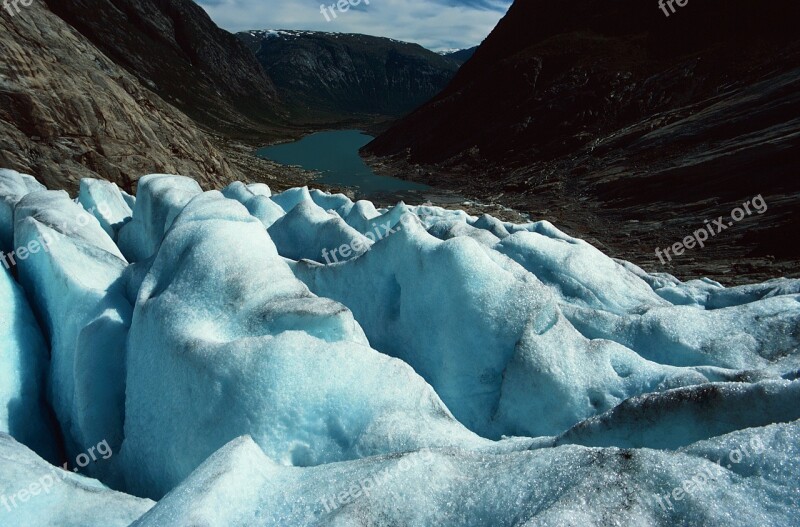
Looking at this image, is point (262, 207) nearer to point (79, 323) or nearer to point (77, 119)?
point (79, 323)

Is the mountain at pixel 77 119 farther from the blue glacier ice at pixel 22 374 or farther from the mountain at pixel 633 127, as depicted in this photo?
the mountain at pixel 633 127

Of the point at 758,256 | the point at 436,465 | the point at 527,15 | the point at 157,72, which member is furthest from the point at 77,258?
the point at 157,72

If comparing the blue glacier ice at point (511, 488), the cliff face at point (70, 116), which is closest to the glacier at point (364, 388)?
the blue glacier ice at point (511, 488)

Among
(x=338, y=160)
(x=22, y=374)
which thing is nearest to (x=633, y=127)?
(x=338, y=160)
